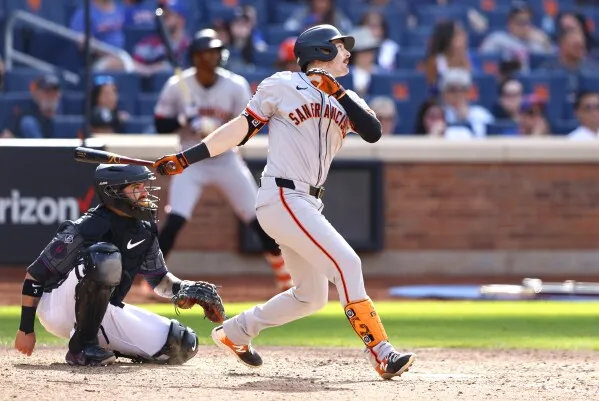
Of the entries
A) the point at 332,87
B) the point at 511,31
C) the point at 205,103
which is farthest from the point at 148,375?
the point at 511,31

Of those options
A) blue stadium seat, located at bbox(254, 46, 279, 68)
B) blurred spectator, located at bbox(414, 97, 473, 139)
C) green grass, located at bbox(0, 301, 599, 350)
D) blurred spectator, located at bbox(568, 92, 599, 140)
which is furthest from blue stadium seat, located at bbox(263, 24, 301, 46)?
green grass, located at bbox(0, 301, 599, 350)

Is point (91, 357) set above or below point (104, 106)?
below

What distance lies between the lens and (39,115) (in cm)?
1232

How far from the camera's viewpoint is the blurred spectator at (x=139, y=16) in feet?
46.5

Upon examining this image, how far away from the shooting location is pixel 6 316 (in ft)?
30.3

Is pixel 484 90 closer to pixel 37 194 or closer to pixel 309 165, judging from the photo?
pixel 37 194

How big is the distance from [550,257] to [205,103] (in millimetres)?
4125

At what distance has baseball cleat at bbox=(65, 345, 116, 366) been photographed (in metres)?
6.43

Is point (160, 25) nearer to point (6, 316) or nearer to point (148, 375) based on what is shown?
point (6, 316)

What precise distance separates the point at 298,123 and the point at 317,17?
A: 8459 mm

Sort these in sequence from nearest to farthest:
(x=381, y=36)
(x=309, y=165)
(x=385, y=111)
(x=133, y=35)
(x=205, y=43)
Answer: (x=309, y=165) → (x=205, y=43) → (x=385, y=111) → (x=133, y=35) → (x=381, y=36)

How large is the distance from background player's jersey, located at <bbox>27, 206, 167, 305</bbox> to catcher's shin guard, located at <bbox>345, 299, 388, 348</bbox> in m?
1.08

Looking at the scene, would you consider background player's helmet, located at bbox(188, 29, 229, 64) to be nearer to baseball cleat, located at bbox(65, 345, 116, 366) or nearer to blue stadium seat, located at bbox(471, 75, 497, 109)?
baseball cleat, located at bbox(65, 345, 116, 366)

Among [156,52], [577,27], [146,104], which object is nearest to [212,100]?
[146,104]
